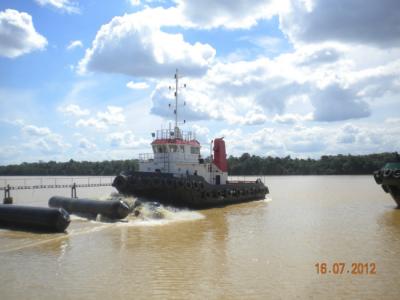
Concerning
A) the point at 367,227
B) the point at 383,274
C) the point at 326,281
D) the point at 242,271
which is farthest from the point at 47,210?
the point at 367,227

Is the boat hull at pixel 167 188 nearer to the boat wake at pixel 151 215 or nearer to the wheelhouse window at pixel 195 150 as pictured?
the boat wake at pixel 151 215

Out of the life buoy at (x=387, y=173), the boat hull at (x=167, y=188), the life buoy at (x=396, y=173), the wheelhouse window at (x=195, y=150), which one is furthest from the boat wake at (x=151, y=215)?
the life buoy at (x=396, y=173)

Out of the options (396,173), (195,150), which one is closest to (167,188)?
(195,150)

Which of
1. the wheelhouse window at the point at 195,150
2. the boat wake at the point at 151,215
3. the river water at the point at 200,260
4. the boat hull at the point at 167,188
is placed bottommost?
the river water at the point at 200,260

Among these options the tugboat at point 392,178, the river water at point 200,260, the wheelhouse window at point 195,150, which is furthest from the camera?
the wheelhouse window at point 195,150

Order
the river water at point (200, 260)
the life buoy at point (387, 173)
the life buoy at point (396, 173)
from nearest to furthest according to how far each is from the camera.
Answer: the river water at point (200, 260)
the life buoy at point (396, 173)
the life buoy at point (387, 173)

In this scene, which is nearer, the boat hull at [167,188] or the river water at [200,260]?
the river water at [200,260]

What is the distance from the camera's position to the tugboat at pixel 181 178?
2092 cm

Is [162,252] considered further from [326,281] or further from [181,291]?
[326,281]

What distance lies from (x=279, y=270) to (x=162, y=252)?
11.2 ft

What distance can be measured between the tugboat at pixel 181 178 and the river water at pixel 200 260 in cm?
291

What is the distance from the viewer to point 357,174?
94.4m

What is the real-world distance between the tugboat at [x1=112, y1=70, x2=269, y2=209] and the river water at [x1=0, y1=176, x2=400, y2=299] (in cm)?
291

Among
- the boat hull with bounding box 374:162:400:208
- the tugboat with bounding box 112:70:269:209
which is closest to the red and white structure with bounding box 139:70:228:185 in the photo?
the tugboat with bounding box 112:70:269:209
